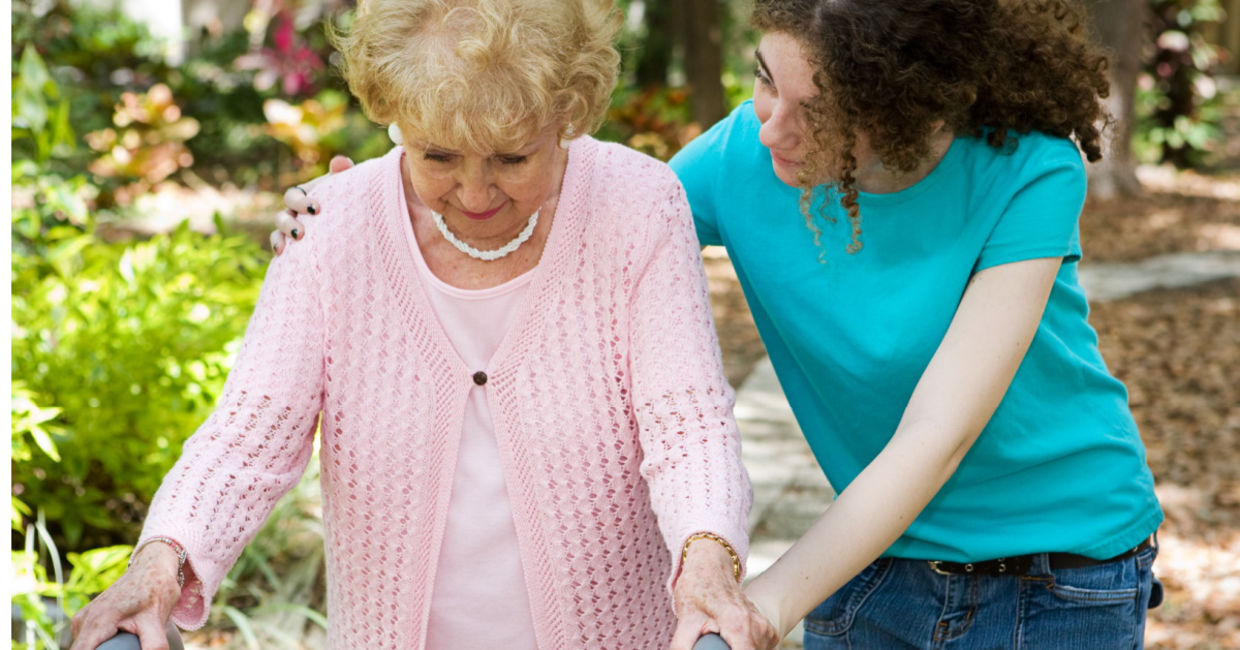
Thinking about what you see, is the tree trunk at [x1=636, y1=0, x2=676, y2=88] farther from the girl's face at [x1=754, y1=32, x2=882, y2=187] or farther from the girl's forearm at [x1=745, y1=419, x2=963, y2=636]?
the girl's forearm at [x1=745, y1=419, x2=963, y2=636]

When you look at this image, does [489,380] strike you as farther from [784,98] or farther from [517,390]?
[784,98]

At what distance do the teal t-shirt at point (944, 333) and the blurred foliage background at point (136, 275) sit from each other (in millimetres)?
435

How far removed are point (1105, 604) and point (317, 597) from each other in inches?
95.2

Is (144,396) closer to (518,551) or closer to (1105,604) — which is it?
(518,551)

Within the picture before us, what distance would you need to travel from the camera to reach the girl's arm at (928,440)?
62.4 inches

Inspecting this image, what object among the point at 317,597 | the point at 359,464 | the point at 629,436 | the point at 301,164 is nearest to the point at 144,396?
the point at 317,597

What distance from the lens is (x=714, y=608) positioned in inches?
55.6

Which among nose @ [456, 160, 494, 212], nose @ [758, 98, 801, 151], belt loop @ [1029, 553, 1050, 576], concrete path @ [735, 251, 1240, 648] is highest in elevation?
nose @ [758, 98, 801, 151]

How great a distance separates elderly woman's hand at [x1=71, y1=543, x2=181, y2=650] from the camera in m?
1.38

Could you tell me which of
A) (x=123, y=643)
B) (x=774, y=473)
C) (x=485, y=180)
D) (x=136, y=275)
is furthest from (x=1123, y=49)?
(x=123, y=643)

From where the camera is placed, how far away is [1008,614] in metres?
1.97

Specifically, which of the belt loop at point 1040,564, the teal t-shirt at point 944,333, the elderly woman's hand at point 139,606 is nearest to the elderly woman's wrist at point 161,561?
the elderly woman's hand at point 139,606

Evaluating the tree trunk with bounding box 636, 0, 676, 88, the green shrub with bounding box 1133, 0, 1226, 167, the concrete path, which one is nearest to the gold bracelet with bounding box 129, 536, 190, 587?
the concrete path

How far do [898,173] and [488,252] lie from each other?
0.65 metres
